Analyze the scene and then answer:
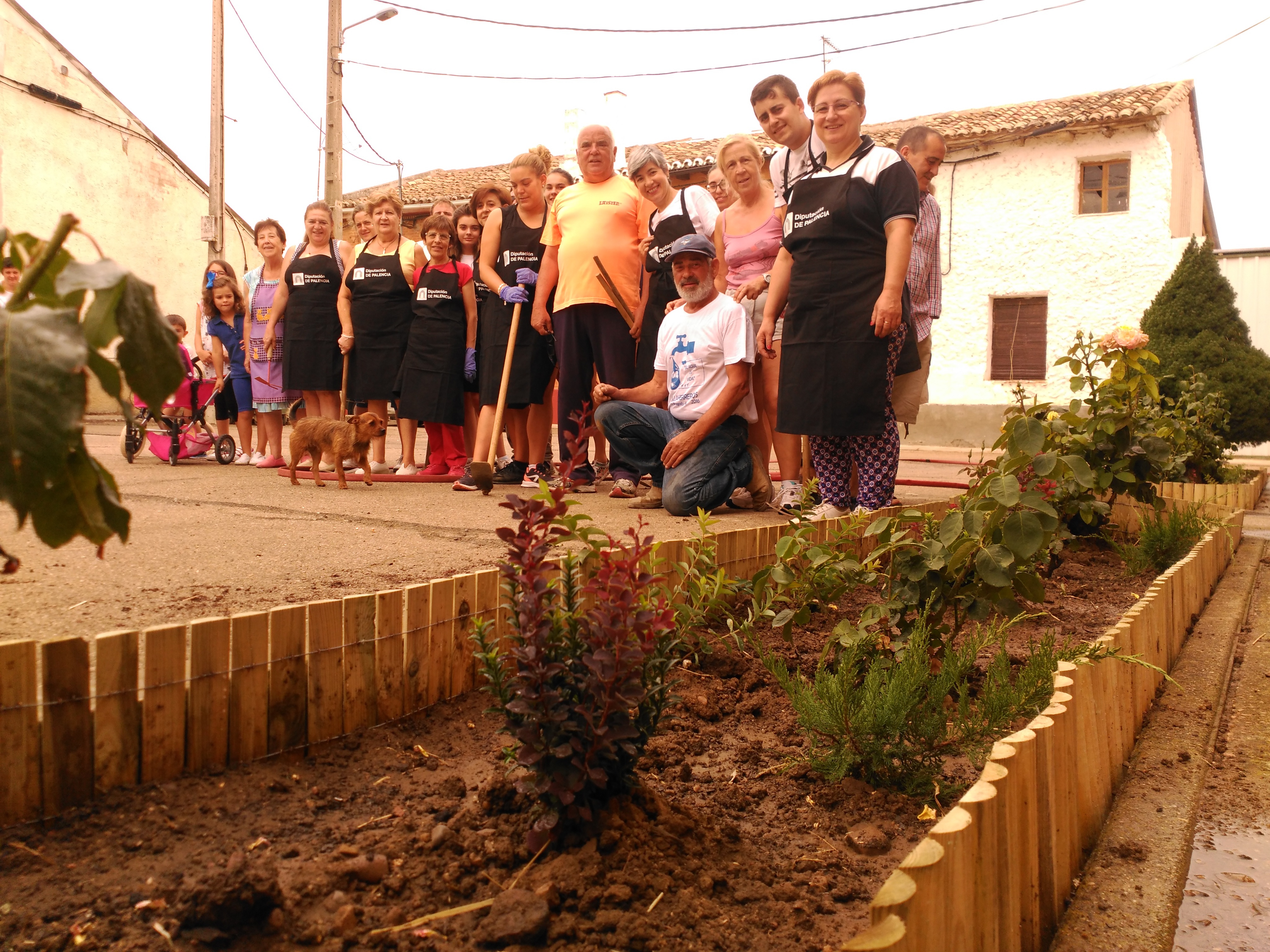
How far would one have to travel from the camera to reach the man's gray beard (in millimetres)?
5285

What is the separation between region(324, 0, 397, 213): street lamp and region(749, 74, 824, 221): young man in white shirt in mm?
11720

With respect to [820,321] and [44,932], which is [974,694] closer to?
[44,932]

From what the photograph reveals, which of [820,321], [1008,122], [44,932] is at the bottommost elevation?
[44,932]

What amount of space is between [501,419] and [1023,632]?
152 inches

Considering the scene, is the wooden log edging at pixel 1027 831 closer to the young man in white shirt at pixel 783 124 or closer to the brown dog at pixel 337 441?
the young man in white shirt at pixel 783 124

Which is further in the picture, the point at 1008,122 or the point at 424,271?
the point at 1008,122

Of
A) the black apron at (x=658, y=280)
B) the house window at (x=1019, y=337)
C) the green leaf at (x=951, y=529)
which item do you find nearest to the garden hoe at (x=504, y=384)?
the black apron at (x=658, y=280)

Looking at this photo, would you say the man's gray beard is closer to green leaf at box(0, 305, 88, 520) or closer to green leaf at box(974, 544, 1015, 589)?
green leaf at box(974, 544, 1015, 589)

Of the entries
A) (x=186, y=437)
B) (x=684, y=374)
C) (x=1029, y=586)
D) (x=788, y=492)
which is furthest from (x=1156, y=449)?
(x=186, y=437)

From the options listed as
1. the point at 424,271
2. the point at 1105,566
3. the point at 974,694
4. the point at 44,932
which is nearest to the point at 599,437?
the point at 424,271

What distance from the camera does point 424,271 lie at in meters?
6.91

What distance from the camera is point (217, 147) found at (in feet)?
60.2

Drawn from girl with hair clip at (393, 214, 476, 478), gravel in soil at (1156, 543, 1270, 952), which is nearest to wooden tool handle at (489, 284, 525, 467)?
girl with hair clip at (393, 214, 476, 478)

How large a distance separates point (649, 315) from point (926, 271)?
62.9 inches
